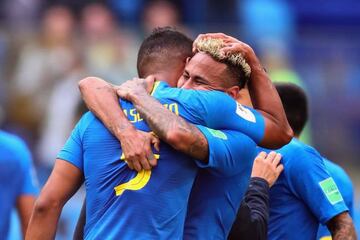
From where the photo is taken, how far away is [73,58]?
13.5 m

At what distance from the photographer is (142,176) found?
15.0 ft

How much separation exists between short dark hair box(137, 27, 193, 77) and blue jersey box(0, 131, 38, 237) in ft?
5.10

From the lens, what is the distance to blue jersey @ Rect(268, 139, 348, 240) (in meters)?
5.31

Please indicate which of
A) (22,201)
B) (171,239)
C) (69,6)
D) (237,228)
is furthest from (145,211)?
(69,6)

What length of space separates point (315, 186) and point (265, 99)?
64cm

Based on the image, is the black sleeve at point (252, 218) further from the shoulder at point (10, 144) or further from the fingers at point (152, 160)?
the shoulder at point (10, 144)

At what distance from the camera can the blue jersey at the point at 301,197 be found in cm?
531

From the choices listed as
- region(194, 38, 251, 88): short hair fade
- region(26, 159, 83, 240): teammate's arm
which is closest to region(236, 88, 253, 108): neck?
region(194, 38, 251, 88): short hair fade

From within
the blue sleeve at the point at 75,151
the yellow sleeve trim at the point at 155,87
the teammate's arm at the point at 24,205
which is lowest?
the teammate's arm at the point at 24,205

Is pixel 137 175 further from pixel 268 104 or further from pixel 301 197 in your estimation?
pixel 301 197

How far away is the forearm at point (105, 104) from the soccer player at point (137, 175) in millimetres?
45

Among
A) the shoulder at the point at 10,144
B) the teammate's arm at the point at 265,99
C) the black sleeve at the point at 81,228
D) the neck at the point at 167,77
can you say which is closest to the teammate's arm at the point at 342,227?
the teammate's arm at the point at 265,99

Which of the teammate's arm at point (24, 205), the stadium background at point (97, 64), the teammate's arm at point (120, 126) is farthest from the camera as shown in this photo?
the stadium background at point (97, 64)

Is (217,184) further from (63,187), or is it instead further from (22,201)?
(22,201)
